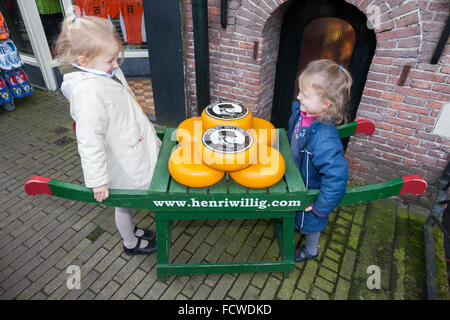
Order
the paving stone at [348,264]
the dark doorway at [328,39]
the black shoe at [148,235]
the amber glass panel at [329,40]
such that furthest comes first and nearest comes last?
the amber glass panel at [329,40]
the dark doorway at [328,39]
the black shoe at [148,235]
the paving stone at [348,264]

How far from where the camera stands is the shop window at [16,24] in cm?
548

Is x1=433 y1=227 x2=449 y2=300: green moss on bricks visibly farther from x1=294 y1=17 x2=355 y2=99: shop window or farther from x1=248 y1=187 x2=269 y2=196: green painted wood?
x1=294 y1=17 x2=355 y2=99: shop window

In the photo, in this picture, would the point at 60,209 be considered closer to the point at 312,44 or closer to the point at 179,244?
the point at 179,244

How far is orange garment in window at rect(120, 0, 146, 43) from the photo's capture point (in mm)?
5113

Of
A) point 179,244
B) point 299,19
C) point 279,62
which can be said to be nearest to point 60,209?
point 179,244

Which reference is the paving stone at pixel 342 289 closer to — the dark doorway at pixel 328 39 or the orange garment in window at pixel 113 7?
the dark doorway at pixel 328 39

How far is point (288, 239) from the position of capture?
8.12ft

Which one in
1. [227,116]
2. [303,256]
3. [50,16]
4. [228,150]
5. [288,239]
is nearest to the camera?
[228,150]

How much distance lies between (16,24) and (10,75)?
134 centimetres

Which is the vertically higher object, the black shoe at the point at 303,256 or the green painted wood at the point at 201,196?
the green painted wood at the point at 201,196

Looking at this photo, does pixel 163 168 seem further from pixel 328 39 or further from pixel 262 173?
pixel 328 39

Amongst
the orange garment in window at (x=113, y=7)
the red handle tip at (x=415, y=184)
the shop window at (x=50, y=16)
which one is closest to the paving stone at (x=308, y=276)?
the red handle tip at (x=415, y=184)

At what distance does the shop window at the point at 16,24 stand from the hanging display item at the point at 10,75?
85 centimetres

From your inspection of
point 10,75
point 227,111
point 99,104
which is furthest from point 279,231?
point 10,75
